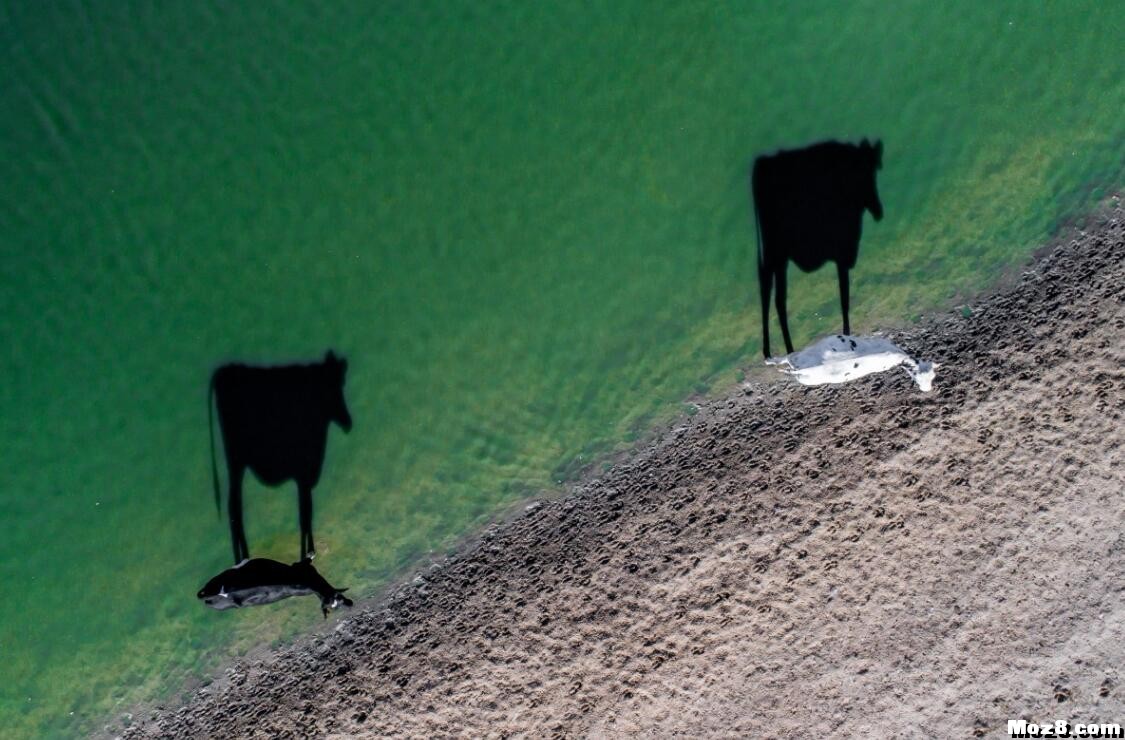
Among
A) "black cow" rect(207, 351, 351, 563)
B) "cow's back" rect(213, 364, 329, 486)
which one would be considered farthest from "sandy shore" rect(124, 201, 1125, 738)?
"cow's back" rect(213, 364, 329, 486)

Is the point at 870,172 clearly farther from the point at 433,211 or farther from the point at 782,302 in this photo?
the point at 433,211

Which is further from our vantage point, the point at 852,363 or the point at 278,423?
the point at 278,423

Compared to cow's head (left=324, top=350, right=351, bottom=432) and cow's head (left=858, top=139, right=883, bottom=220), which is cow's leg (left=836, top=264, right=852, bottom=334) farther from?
cow's head (left=324, top=350, right=351, bottom=432)

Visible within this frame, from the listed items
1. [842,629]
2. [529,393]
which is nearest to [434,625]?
[529,393]

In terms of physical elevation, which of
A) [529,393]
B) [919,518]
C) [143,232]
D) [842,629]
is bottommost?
[842,629]

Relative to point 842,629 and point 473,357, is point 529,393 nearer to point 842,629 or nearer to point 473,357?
point 473,357

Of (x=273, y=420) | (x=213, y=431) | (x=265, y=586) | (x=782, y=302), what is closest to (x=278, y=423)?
(x=273, y=420)

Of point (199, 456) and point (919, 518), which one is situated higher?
point (199, 456)
